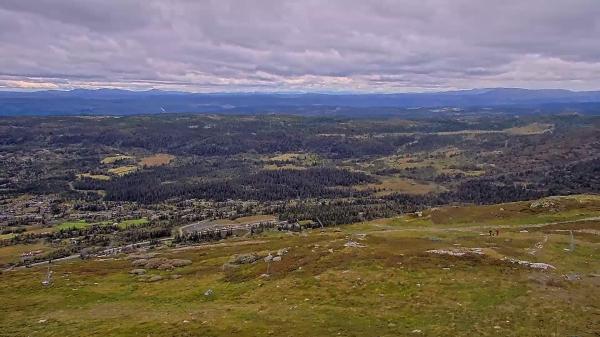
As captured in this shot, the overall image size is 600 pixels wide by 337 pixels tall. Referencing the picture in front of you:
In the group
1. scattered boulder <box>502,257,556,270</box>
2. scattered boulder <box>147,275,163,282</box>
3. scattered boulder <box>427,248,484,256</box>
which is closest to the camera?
scattered boulder <box>502,257,556,270</box>

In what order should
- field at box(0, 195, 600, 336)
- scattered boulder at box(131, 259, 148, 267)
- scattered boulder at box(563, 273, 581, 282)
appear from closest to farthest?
field at box(0, 195, 600, 336) < scattered boulder at box(563, 273, 581, 282) < scattered boulder at box(131, 259, 148, 267)

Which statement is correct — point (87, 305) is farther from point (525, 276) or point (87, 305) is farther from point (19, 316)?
point (525, 276)

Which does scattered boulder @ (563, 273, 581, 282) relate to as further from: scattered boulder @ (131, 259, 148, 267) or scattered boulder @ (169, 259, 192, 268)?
scattered boulder @ (131, 259, 148, 267)

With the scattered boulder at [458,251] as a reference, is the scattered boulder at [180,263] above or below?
below

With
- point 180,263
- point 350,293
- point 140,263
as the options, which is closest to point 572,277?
point 350,293

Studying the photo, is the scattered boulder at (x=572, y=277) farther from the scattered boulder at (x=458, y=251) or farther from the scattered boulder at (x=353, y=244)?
the scattered boulder at (x=353, y=244)

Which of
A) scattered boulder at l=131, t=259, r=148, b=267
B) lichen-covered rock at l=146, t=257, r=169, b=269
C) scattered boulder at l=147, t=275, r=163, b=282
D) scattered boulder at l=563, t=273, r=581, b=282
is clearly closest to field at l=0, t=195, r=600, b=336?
scattered boulder at l=147, t=275, r=163, b=282

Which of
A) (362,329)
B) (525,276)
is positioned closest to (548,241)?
(525,276)

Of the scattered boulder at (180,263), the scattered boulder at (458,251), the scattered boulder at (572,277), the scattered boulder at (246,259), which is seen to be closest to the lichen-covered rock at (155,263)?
the scattered boulder at (180,263)

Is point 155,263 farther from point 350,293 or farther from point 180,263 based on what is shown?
point 350,293
